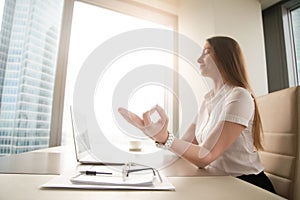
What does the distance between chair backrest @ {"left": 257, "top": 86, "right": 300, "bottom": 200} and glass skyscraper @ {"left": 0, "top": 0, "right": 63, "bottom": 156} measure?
1.45 m

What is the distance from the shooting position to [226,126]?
0.71 meters

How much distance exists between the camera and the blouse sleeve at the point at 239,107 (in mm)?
720

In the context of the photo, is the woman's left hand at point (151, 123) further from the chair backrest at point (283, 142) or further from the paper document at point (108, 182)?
the chair backrest at point (283, 142)

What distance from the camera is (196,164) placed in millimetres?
672

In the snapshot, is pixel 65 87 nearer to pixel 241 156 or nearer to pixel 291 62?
pixel 241 156

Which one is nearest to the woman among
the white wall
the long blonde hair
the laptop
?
the long blonde hair

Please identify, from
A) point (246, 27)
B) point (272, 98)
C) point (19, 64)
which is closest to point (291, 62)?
point (246, 27)

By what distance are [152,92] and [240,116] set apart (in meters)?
0.35

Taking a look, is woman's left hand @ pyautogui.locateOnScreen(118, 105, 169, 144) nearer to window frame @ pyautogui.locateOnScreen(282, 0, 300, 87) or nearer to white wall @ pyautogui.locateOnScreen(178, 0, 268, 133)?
white wall @ pyautogui.locateOnScreen(178, 0, 268, 133)

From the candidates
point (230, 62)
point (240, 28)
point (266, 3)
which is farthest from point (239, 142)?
point (266, 3)

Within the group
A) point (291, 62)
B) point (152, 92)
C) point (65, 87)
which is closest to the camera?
point (152, 92)

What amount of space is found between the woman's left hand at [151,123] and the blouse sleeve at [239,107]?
0.79ft

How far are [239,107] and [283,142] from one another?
20 centimetres

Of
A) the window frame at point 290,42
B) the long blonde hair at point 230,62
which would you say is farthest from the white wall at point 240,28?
the long blonde hair at point 230,62
